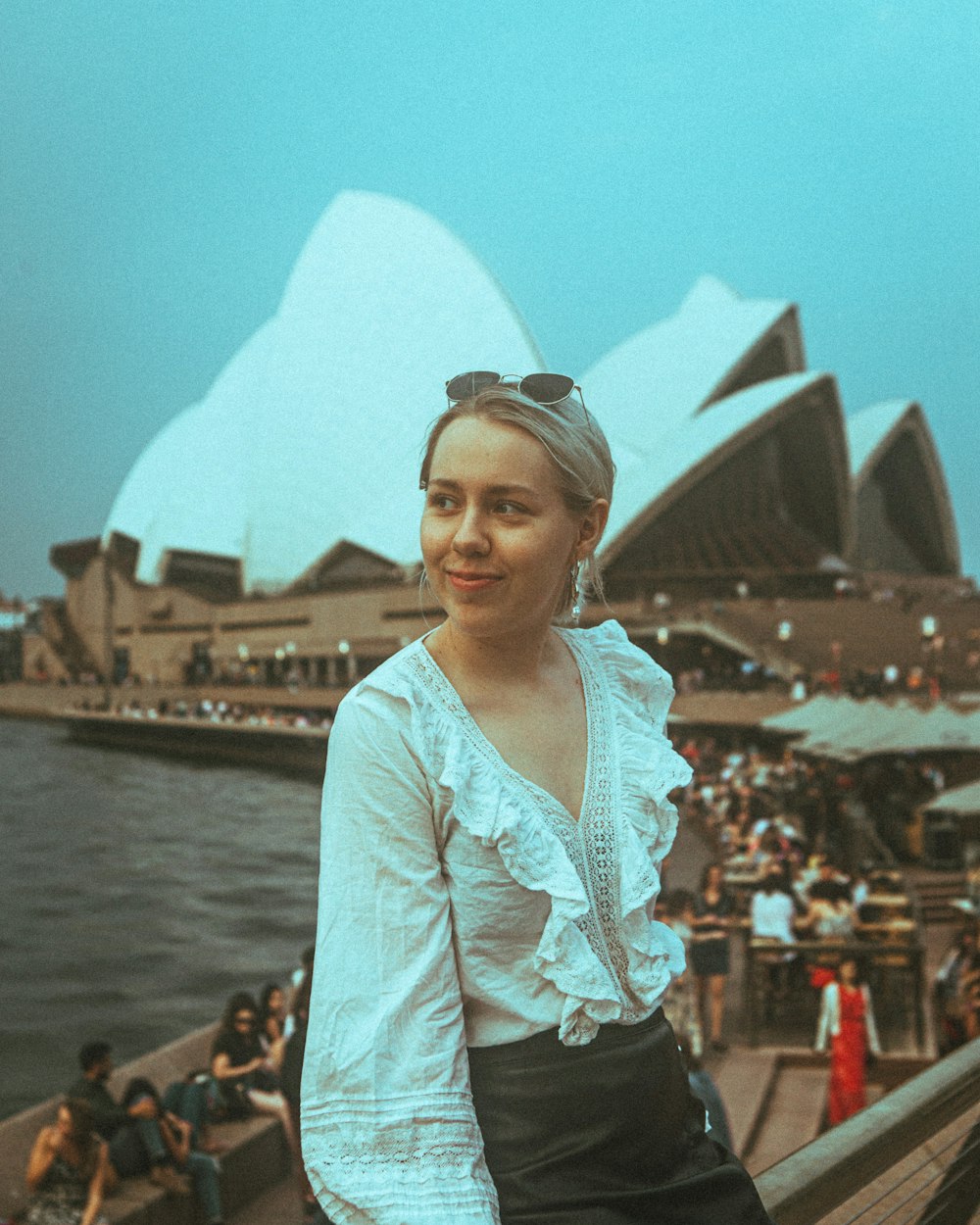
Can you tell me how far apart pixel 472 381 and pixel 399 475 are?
21091 mm

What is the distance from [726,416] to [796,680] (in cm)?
→ 922

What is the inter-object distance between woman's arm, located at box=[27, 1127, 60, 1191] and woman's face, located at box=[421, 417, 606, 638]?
11.0 feet

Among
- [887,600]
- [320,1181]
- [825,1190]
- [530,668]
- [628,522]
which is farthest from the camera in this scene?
[628,522]

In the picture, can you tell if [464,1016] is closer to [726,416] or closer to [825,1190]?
[825,1190]

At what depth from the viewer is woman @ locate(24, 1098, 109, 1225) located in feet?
11.1

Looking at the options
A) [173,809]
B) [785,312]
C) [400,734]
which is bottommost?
[173,809]

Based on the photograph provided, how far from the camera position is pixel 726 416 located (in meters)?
23.0

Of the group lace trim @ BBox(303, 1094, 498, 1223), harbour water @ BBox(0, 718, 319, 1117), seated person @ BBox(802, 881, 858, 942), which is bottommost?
harbour water @ BBox(0, 718, 319, 1117)

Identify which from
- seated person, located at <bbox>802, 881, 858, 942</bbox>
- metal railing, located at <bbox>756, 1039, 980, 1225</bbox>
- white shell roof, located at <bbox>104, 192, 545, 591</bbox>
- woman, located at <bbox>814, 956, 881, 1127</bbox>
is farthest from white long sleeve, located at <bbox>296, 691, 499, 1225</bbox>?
white shell roof, located at <bbox>104, 192, 545, 591</bbox>

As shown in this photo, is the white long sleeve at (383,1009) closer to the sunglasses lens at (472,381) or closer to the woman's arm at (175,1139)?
the sunglasses lens at (472,381)

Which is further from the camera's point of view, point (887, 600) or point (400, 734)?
point (887, 600)

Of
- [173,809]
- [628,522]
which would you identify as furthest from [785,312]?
[173,809]

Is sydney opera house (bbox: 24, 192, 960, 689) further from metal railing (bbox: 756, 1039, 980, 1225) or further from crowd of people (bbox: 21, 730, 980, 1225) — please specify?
metal railing (bbox: 756, 1039, 980, 1225)

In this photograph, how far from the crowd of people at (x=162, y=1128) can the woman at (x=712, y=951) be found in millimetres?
1622
